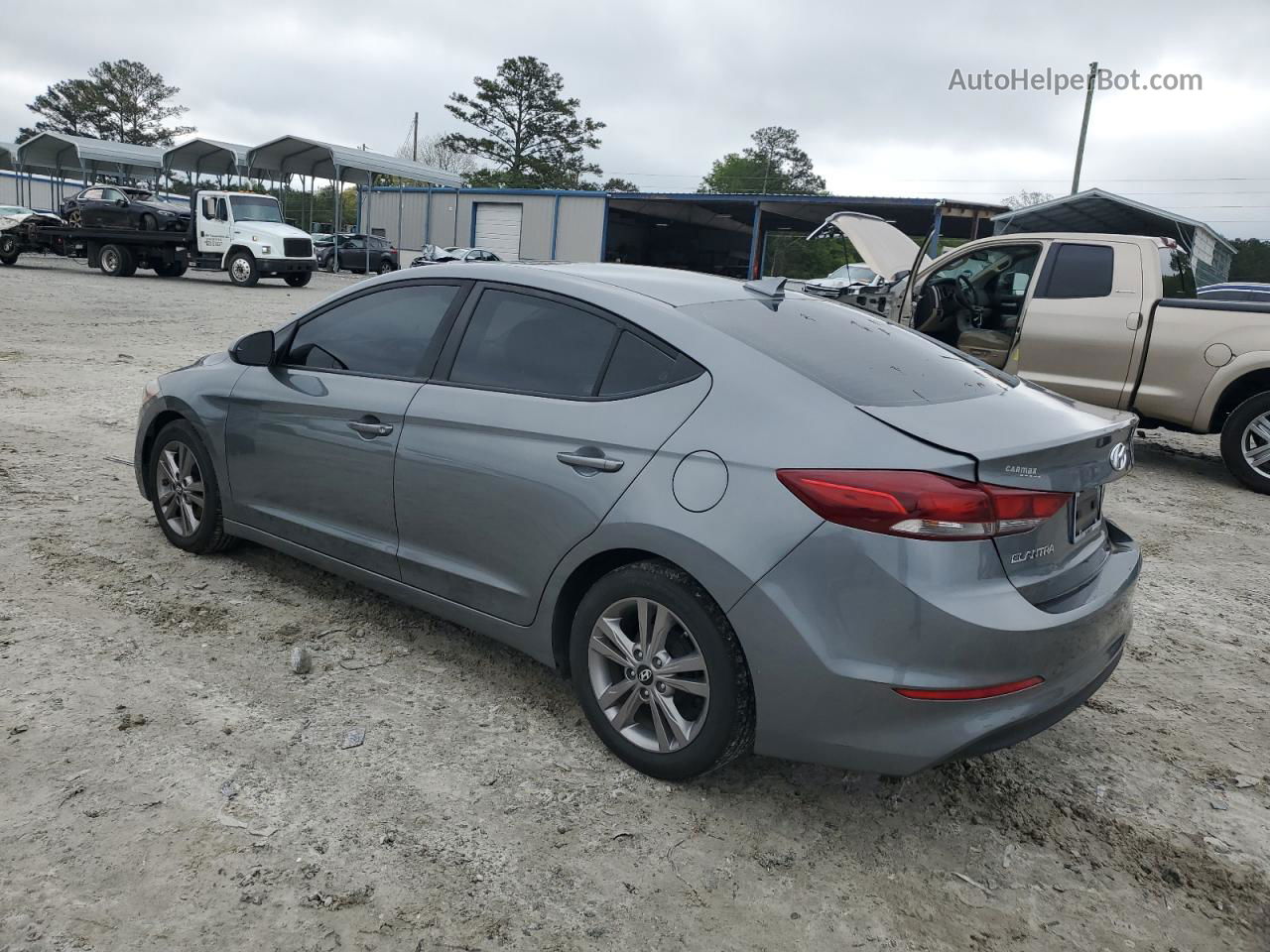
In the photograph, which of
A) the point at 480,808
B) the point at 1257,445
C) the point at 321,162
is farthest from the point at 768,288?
the point at 321,162

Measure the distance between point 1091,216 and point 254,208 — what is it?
20.2 m

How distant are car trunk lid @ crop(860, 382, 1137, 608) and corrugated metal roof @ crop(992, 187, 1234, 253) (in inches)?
599

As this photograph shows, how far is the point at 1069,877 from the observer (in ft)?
8.60

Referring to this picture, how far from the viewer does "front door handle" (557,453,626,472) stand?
9.35ft

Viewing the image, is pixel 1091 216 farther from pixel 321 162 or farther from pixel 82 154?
pixel 82 154

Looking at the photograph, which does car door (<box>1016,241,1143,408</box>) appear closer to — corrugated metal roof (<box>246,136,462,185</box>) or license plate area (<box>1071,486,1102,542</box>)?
license plate area (<box>1071,486,1102,542</box>)

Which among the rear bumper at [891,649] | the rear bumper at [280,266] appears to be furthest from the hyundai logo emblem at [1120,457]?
the rear bumper at [280,266]

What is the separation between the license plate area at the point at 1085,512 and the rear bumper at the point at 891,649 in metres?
0.27

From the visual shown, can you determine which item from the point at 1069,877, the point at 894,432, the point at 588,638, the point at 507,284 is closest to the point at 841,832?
the point at 1069,877

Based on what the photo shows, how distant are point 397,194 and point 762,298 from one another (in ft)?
150

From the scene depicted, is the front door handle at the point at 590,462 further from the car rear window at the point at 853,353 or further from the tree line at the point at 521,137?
the tree line at the point at 521,137

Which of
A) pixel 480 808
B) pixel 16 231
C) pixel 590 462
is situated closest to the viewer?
pixel 480 808

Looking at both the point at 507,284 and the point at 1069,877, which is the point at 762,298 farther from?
the point at 1069,877

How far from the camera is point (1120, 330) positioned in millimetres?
7961
